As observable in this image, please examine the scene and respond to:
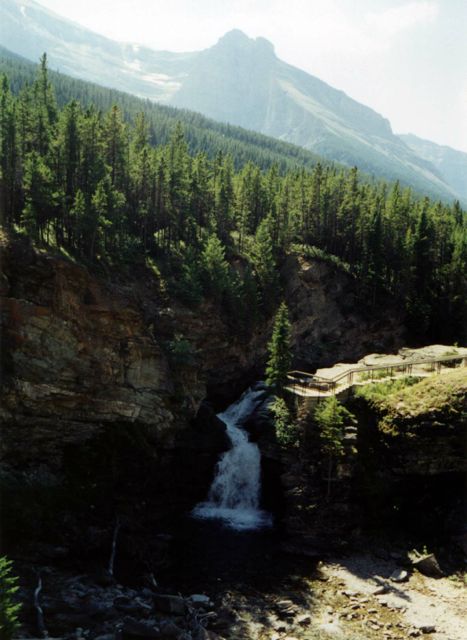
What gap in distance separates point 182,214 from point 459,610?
55.3m

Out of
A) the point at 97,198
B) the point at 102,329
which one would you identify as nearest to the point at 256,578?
the point at 102,329

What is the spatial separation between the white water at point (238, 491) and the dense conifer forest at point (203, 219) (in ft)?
52.8

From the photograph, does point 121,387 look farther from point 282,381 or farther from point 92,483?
point 282,381

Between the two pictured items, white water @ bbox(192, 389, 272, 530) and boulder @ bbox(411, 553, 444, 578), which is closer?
boulder @ bbox(411, 553, 444, 578)

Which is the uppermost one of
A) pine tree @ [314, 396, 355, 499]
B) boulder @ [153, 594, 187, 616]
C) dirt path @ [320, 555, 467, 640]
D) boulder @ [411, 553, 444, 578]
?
pine tree @ [314, 396, 355, 499]

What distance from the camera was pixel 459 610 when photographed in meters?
33.6

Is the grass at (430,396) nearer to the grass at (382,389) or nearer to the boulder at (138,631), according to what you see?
the grass at (382,389)

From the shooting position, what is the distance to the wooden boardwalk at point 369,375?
1826 inches

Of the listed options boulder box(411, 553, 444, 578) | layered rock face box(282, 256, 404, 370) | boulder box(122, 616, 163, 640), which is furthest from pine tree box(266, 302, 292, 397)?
boulder box(122, 616, 163, 640)

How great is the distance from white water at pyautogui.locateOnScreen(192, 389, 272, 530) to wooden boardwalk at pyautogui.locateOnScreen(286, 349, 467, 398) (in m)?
9.41

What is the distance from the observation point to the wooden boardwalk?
4638cm

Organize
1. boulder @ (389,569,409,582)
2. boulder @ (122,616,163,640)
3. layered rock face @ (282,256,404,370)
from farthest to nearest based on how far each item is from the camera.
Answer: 1. layered rock face @ (282,256,404,370)
2. boulder @ (389,569,409,582)
3. boulder @ (122,616,163,640)

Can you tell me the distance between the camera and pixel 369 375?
160ft

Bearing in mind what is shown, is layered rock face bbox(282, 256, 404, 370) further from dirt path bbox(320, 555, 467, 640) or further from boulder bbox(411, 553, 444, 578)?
dirt path bbox(320, 555, 467, 640)
